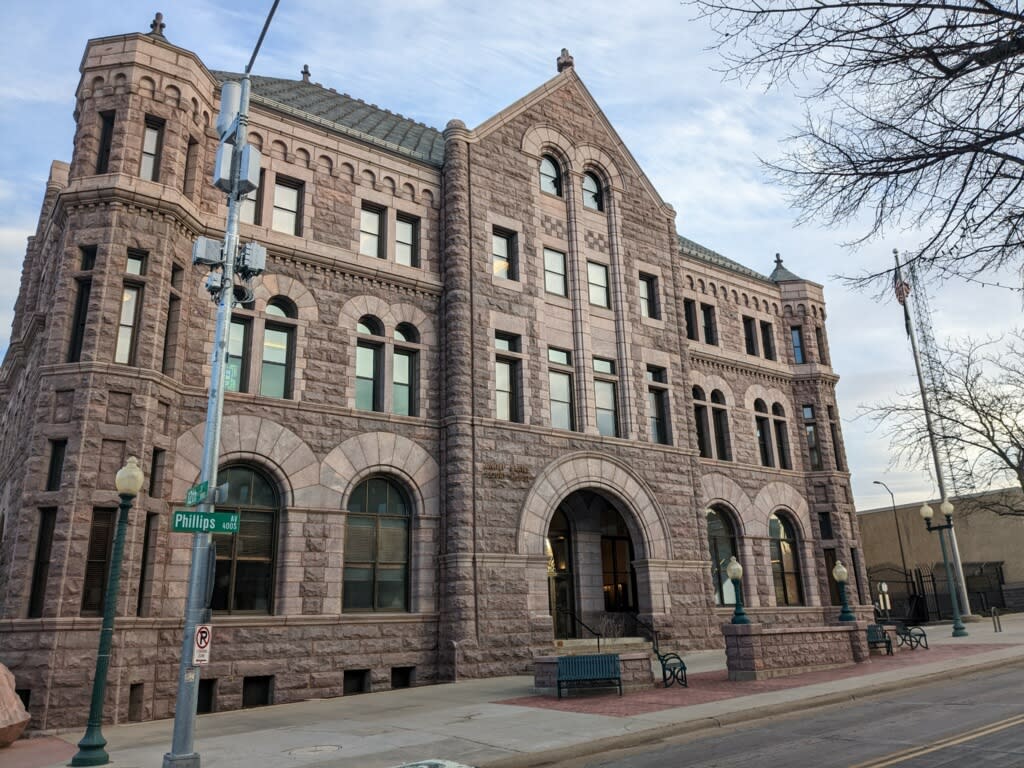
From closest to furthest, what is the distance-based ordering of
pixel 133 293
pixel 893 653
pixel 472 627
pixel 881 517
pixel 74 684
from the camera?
pixel 74 684 → pixel 133 293 → pixel 472 627 → pixel 893 653 → pixel 881 517

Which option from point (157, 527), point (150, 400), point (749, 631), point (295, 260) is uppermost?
point (295, 260)

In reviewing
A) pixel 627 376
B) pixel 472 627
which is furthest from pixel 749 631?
pixel 627 376

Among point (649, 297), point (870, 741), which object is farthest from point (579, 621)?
point (870, 741)

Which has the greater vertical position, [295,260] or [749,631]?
[295,260]

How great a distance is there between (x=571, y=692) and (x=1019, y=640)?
15228 millimetres

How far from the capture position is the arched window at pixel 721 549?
2630 cm

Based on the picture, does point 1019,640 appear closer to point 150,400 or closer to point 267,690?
point 267,690

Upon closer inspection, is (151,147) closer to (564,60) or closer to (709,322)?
(564,60)

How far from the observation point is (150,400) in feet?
52.2

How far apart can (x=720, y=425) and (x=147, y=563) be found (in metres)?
20.3

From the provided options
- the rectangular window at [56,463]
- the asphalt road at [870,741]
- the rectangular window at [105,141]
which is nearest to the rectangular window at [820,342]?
the asphalt road at [870,741]

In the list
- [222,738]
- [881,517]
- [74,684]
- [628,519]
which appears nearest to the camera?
[222,738]

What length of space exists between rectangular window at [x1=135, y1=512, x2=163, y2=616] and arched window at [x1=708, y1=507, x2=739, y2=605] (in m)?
17.5

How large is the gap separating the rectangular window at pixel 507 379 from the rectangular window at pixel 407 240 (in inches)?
129
